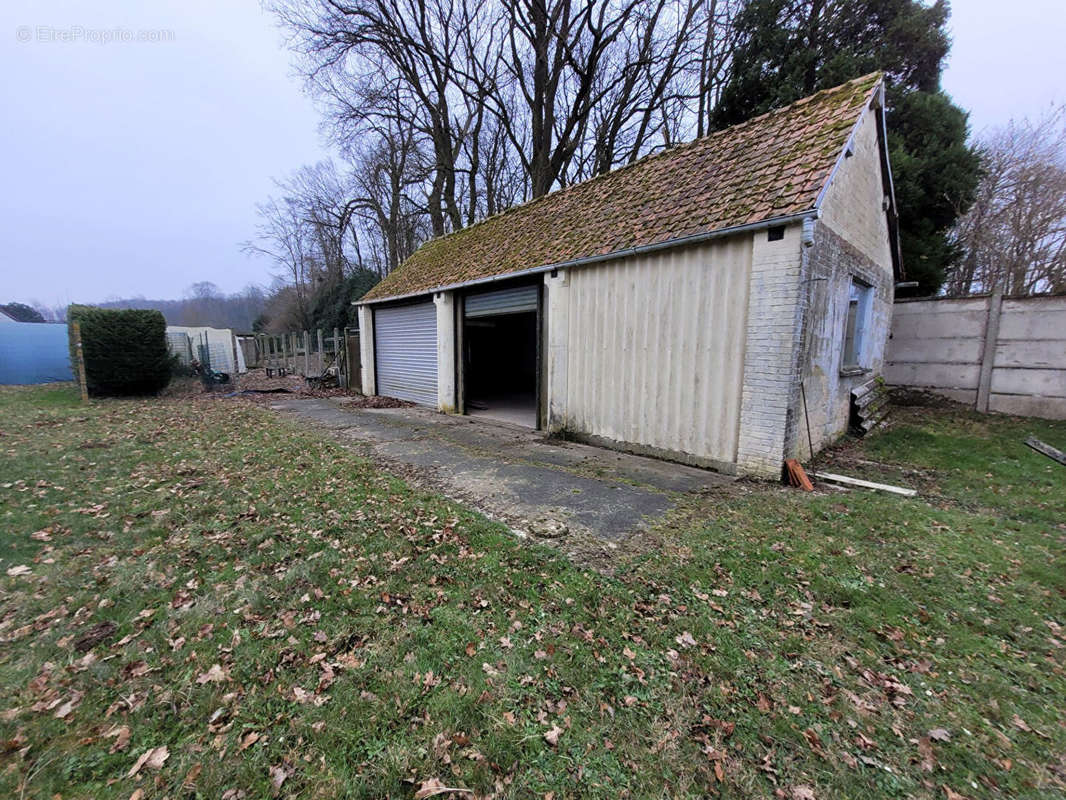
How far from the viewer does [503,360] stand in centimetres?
1664

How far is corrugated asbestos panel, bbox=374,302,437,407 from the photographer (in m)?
11.8

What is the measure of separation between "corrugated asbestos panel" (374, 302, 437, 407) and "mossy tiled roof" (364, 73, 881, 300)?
5.67 feet

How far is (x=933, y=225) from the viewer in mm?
12211

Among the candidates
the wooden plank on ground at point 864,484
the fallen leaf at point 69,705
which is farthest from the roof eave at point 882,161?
the fallen leaf at point 69,705

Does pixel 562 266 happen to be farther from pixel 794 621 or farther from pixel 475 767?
pixel 475 767

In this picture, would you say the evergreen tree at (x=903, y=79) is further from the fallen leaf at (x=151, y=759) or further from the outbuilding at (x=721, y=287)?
the fallen leaf at (x=151, y=759)

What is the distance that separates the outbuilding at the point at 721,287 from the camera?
17.1ft

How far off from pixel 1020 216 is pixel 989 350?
823cm

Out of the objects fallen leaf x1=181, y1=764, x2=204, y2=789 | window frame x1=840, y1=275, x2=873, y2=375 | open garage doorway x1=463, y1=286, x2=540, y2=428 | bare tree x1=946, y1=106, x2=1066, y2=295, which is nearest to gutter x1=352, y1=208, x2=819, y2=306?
open garage doorway x1=463, y1=286, x2=540, y2=428

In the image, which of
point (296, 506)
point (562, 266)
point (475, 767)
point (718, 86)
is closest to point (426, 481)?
point (296, 506)

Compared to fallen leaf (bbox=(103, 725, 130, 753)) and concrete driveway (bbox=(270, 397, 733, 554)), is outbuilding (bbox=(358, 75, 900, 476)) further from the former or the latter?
fallen leaf (bbox=(103, 725, 130, 753))

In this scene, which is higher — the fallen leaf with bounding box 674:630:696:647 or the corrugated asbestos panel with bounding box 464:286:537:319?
the corrugated asbestos panel with bounding box 464:286:537:319

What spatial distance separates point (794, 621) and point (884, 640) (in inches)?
18.8

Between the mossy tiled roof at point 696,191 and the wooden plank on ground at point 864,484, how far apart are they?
3387 millimetres
